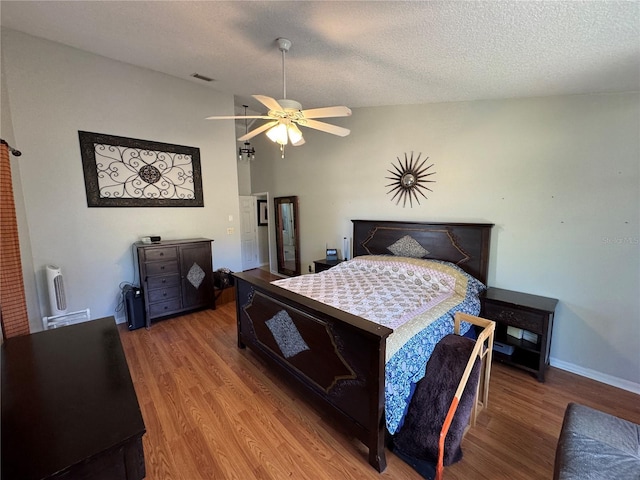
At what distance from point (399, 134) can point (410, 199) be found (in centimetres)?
87

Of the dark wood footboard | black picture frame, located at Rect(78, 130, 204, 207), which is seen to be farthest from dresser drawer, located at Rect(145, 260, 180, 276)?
the dark wood footboard

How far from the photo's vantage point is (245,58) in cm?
272

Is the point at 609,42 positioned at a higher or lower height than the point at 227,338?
higher

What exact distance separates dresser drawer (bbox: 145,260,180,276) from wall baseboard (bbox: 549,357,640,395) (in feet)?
14.3

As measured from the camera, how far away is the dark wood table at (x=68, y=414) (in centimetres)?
86

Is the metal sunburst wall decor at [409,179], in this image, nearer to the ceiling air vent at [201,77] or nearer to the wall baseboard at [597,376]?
the wall baseboard at [597,376]

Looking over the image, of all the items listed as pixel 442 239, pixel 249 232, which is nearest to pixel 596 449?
pixel 442 239

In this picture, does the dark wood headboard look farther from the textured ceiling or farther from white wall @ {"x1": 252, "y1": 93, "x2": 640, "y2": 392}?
the textured ceiling

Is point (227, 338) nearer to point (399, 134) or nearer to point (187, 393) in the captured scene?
point (187, 393)

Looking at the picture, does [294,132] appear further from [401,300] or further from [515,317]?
[515,317]

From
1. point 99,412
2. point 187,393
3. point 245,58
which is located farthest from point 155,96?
point 99,412

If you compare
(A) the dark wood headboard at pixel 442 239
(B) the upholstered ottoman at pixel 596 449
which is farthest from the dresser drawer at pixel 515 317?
(B) the upholstered ottoman at pixel 596 449

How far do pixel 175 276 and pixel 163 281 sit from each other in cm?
15

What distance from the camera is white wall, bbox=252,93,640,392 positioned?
2.22 m
